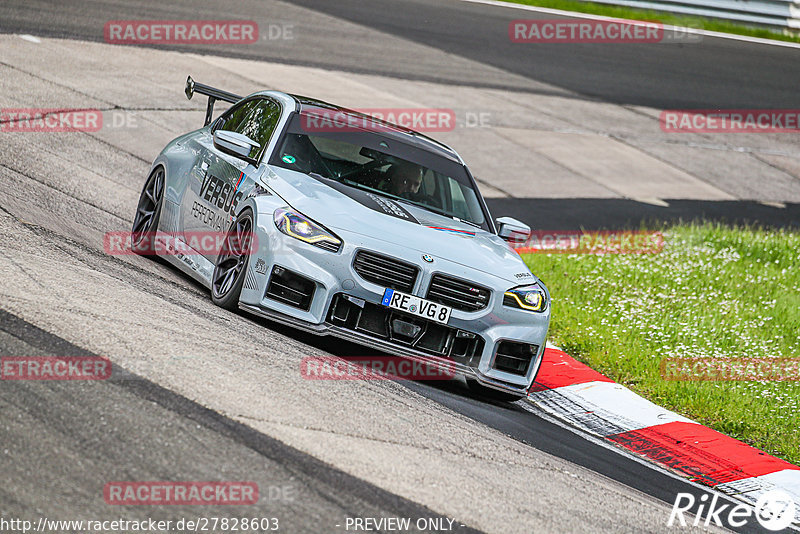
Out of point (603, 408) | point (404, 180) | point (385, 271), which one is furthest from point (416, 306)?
point (603, 408)

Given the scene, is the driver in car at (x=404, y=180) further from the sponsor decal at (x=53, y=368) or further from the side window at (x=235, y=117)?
the sponsor decal at (x=53, y=368)

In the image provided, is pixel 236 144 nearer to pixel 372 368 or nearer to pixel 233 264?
pixel 233 264

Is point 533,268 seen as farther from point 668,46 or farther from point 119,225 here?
point 668,46

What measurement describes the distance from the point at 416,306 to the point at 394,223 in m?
0.68

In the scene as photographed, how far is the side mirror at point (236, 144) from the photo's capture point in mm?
7703

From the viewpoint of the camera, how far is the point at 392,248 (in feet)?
22.0

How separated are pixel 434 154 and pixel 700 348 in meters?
2.76

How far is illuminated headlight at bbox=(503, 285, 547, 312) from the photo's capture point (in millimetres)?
6938

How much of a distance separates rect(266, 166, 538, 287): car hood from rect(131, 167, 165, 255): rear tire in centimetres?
150

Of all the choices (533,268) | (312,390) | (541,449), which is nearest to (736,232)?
(533,268)

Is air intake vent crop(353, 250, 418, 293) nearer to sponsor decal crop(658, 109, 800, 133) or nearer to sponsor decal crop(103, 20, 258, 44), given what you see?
sponsor decal crop(103, 20, 258, 44)

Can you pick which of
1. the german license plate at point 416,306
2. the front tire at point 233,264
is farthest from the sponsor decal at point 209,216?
the german license plate at point 416,306

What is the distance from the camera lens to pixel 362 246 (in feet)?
21.8

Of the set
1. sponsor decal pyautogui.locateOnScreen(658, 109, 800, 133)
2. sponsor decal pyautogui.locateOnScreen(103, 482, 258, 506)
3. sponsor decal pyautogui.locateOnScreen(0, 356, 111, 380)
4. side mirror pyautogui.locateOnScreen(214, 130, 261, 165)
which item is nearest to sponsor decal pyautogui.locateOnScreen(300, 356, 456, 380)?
sponsor decal pyautogui.locateOnScreen(0, 356, 111, 380)
